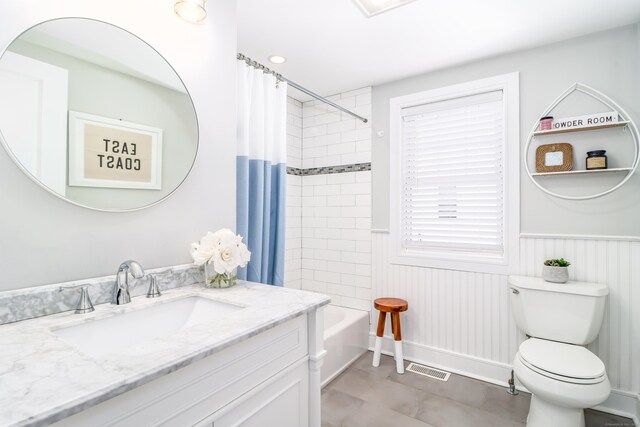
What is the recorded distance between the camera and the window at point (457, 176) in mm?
2326

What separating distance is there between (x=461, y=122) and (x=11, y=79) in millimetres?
2622

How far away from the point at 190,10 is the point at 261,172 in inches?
35.8

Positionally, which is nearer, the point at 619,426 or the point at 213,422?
the point at 213,422

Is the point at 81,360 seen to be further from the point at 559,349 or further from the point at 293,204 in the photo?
the point at 293,204

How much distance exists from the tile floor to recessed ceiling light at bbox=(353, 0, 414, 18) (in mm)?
2424

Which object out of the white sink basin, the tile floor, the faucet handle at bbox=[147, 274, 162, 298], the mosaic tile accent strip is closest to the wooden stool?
the tile floor

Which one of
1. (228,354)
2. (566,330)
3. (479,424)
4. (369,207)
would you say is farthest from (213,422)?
(369,207)

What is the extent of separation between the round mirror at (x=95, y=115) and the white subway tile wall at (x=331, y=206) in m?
1.80

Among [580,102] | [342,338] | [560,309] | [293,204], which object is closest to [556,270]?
[560,309]

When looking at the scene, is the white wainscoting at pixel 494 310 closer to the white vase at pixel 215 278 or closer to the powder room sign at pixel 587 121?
the powder room sign at pixel 587 121

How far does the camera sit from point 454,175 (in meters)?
2.56

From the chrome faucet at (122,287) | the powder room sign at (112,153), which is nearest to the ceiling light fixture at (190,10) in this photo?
the powder room sign at (112,153)

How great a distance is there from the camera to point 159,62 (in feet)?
4.37

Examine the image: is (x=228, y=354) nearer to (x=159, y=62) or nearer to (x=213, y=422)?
(x=213, y=422)
